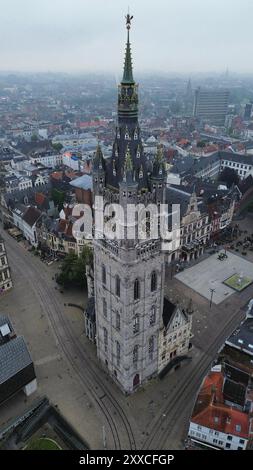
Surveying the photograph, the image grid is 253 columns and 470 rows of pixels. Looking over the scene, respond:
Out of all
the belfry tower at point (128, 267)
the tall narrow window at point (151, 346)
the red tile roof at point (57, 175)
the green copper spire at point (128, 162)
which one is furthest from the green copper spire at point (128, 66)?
the red tile roof at point (57, 175)

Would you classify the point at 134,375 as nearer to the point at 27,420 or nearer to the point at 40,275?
the point at 27,420

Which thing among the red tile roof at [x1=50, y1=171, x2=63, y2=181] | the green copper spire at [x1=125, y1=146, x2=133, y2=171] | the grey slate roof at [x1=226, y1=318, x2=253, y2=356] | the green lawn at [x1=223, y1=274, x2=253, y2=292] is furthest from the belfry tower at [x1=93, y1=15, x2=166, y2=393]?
the red tile roof at [x1=50, y1=171, x2=63, y2=181]

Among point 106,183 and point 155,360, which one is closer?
point 106,183

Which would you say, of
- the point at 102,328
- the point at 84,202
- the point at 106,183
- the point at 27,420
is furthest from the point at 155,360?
the point at 84,202

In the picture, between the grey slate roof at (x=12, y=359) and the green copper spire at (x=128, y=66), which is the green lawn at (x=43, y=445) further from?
the green copper spire at (x=128, y=66)

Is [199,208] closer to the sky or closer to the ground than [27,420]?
closer to the sky

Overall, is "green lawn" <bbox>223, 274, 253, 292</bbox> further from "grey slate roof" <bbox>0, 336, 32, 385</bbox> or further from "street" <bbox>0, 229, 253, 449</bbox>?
"grey slate roof" <bbox>0, 336, 32, 385</bbox>

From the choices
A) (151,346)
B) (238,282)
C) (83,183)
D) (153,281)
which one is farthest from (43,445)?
(83,183)

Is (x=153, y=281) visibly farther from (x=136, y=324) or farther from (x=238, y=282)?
(x=238, y=282)
